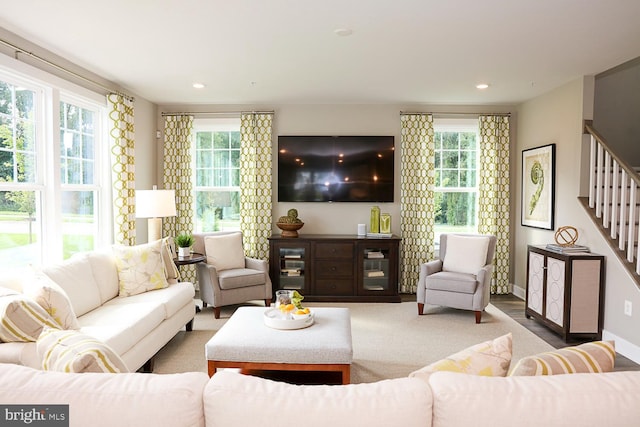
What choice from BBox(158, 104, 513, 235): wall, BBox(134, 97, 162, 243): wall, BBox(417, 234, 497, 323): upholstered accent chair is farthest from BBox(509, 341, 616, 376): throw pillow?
BBox(134, 97, 162, 243): wall

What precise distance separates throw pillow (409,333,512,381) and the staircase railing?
111 inches

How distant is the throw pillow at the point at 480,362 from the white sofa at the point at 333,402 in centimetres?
24

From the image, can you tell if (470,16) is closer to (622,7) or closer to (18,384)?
(622,7)

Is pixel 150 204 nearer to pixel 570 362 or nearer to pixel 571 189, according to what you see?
pixel 570 362

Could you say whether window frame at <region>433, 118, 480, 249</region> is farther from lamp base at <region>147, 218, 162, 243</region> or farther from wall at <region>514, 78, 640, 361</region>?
lamp base at <region>147, 218, 162, 243</region>

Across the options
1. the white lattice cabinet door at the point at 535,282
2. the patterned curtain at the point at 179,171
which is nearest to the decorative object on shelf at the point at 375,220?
the white lattice cabinet door at the point at 535,282

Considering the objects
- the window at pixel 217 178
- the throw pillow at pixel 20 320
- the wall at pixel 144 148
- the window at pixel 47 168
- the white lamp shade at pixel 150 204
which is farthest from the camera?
the window at pixel 217 178

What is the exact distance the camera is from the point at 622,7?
2.70 metres

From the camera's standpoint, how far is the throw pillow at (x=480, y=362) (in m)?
1.41

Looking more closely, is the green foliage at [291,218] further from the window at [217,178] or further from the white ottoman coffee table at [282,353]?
the white ottoman coffee table at [282,353]

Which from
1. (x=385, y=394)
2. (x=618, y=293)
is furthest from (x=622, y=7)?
(x=385, y=394)

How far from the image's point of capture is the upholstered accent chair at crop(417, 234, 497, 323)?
4.49 metres

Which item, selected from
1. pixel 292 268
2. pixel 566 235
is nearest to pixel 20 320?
pixel 292 268

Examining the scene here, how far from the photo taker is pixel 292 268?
17.7 ft
